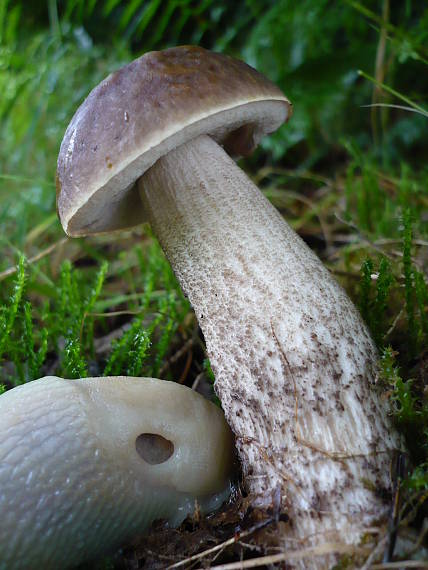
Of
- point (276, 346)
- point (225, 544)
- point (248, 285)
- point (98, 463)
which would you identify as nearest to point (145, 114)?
point (248, 285)

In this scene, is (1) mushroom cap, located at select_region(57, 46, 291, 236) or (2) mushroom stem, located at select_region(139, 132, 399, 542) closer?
(2) mushroom stem, located at select_region(139, 132, 399, 542)

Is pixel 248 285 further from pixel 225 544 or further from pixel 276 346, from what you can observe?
pixel 225 544

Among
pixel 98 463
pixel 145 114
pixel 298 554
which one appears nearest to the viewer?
pixel 298 554

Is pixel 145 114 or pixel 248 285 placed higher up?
pixel 145 114

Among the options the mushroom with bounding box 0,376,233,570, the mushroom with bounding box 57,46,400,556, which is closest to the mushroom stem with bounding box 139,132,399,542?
the mushroom with bounding box 57,46,400,556

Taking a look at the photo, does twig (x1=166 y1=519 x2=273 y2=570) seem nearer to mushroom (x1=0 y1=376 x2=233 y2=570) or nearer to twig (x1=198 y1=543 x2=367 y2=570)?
twig (x1=198 y1=543 x2=367 y2=570)

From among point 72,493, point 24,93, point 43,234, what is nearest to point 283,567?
point 72,493

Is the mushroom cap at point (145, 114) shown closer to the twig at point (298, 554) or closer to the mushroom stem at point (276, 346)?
the mushroom stem at point (276, 346)
